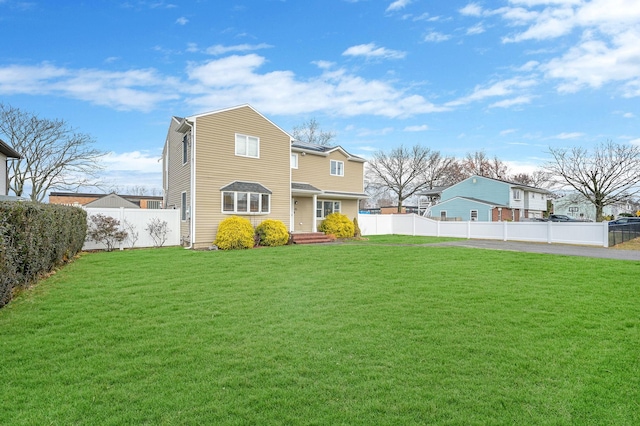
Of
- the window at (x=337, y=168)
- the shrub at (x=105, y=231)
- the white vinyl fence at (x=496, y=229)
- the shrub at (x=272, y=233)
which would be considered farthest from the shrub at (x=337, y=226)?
the shrub at (x=105, y=231)

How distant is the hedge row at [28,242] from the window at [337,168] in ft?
48.4

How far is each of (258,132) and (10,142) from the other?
2094 centimetres

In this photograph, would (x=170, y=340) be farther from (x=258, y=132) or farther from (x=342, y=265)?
(x=258, y=132)

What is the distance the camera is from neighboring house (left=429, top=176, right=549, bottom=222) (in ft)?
115

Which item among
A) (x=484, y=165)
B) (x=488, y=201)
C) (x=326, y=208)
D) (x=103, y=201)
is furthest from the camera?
(x=484, y=165)

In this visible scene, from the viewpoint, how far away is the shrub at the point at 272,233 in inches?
617

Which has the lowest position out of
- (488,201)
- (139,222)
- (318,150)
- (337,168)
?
(139,222)

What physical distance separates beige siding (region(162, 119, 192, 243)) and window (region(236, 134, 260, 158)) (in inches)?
88.7

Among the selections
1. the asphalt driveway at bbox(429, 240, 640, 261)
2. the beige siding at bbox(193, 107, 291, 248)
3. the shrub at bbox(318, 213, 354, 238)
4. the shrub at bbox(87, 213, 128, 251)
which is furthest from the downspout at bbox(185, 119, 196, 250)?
the asphalt driveway at bbox(429, 240, 640, 261)

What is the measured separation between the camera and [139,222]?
15.2m

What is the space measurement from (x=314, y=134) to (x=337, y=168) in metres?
21.1

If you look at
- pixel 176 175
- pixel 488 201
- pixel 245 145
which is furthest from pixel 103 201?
pixel 488 201

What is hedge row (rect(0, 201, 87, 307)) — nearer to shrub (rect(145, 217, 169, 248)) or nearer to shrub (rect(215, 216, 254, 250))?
shrub (rect(145, 217, 169, 248))

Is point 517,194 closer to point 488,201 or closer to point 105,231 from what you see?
point 488,201
